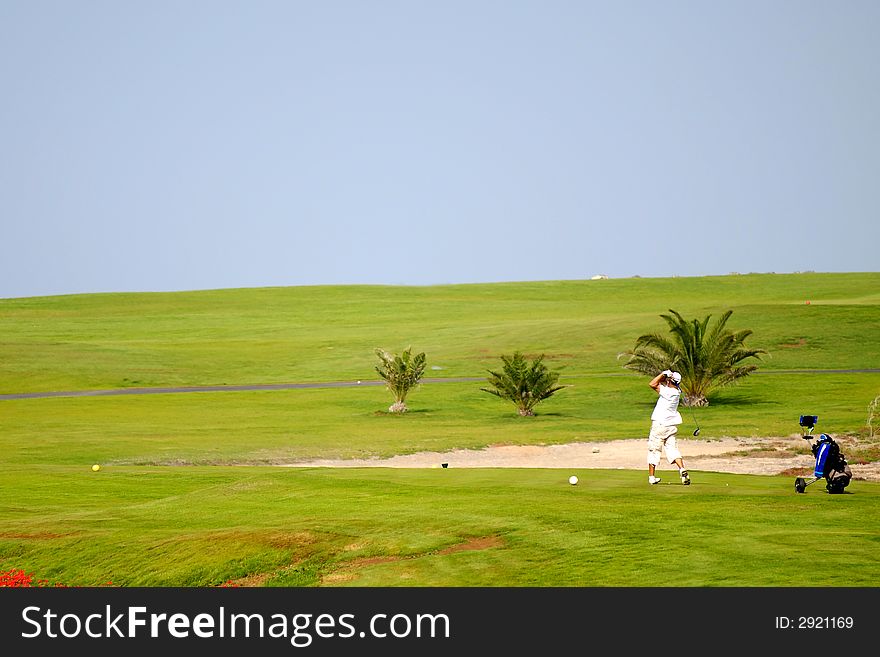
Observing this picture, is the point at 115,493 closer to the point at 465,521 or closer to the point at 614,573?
the point at 465,521

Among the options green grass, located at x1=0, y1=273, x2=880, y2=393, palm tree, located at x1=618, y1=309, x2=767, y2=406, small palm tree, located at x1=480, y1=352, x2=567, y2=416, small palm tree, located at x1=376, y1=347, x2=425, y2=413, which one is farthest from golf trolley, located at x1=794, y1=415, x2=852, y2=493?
green grass, located at x1=0, y1=273, x2=880, y2=393

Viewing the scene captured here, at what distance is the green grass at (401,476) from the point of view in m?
13.9

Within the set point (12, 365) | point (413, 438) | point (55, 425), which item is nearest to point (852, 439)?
point (413, 438)

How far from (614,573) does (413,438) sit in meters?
24.9

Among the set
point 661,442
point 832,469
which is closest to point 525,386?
point 661,442

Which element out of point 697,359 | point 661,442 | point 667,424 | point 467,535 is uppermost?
point 697,359

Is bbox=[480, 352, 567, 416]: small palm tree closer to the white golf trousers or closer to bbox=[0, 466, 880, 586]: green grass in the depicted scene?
bbox=[0, 466, 880, 586]: green grass

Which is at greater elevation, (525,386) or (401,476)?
(525,386)

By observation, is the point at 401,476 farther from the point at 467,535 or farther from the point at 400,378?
the point at 400,378

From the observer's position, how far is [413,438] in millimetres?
37469

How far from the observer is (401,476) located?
2316cm

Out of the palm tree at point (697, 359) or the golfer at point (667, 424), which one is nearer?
the golfer at point (667, 424)

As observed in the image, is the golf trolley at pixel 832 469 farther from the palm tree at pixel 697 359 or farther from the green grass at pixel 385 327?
the green grass at pixel 385 327

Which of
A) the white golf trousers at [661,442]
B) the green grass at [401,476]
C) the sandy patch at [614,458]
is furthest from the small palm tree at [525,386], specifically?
the white golf trousers at [661,442]
